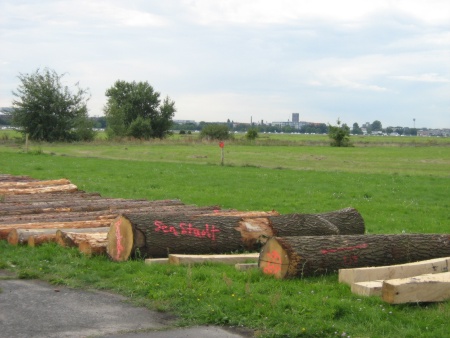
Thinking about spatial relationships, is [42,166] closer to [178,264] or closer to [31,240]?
[31,240]

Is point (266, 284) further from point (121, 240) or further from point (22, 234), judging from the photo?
point (22, 234)

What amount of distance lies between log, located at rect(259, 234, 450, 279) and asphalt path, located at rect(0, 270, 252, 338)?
185 centimetres

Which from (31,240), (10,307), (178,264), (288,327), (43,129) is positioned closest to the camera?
(288,327)

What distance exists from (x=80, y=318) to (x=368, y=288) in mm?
3233

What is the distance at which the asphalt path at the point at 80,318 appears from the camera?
6.54 metres

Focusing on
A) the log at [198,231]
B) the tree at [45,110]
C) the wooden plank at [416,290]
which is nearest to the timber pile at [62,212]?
the log at [198,231]

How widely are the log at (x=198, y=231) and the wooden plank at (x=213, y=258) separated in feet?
1.44

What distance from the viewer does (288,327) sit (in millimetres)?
6566

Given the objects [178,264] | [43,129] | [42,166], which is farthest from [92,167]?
[43,129]

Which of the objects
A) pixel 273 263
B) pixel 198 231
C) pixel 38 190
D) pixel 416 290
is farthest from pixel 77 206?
pixel 416 290

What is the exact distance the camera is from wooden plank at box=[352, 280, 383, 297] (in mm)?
7422

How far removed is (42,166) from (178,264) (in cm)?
2370

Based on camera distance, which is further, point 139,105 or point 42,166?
point 139,105

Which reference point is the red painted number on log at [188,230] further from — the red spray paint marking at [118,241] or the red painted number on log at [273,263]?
the red painted number on log at [273,263]
